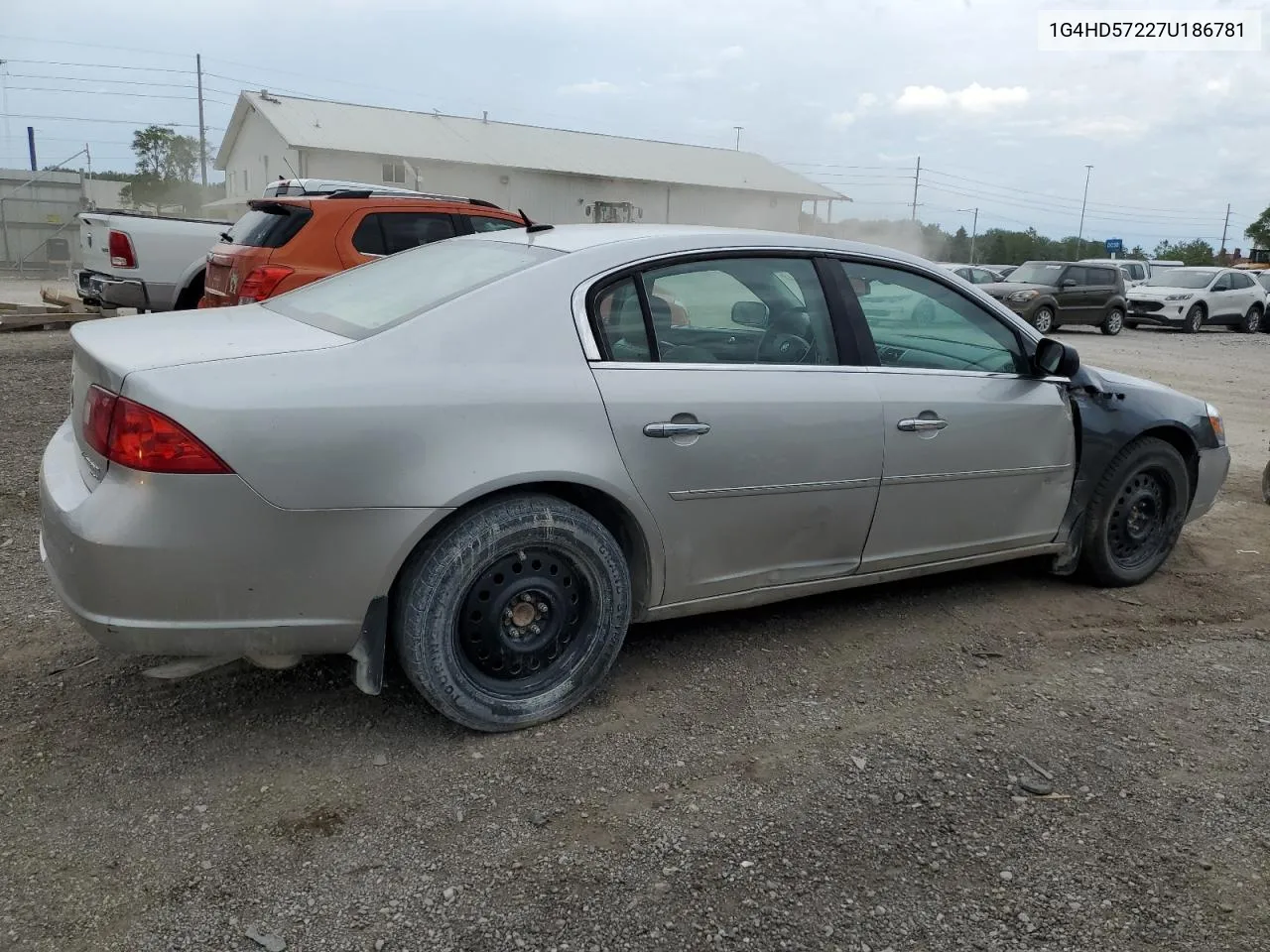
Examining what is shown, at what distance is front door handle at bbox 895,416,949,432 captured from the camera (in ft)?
12.1

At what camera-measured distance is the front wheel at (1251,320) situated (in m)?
23.5

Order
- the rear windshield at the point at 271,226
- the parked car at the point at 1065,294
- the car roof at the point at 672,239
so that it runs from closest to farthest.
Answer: the car roof at the point at 672,239 → the rear windshield at the point at 271,226 → the parked car at the point at 1065,294

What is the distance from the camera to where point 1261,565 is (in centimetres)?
514

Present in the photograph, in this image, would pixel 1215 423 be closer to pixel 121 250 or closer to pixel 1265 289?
pixel 121 250

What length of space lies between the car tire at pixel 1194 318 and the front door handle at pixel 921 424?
21917 mm

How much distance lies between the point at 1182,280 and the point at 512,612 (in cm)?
2447

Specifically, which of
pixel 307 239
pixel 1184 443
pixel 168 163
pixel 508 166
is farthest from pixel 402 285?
pixel 168 163

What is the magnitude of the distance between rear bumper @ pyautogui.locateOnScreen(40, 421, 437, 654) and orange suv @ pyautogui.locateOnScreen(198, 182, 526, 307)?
16.3 ft

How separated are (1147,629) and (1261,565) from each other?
4.61 ft

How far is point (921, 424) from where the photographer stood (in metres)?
3.72

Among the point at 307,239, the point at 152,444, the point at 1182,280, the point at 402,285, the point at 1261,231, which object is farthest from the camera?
the point at 1261,231

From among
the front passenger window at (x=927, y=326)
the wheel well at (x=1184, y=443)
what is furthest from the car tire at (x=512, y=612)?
the wheel well at (x=1184, y=443)

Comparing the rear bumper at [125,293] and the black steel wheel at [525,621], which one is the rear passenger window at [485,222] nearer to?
the rear bumper at [125,293]

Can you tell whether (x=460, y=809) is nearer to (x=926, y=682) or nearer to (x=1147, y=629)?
(x=926, y=682)
